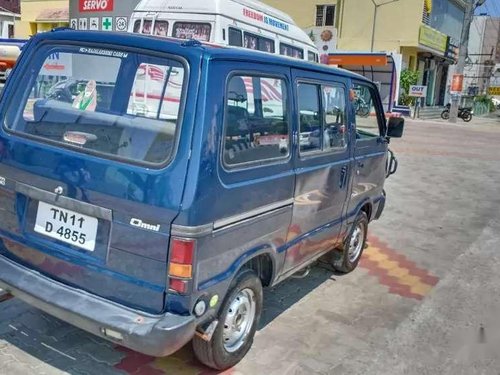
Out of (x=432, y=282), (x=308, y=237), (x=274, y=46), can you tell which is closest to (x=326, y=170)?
(x=308, y=237)

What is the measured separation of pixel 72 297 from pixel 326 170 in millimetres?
2011

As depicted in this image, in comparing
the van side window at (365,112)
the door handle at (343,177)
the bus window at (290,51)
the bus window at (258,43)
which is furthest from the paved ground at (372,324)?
the bus window at (290,51)

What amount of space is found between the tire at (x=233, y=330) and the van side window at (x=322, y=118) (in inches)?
39.6

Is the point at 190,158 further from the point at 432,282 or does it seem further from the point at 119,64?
the point at 432,282

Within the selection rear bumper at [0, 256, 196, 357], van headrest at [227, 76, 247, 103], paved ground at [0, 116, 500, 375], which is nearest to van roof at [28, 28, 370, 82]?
van headrest at [227, 76, 247, 103]

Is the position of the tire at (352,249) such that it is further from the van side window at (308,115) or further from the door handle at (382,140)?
the van side window at (308,115)

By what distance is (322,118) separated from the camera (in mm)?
3836

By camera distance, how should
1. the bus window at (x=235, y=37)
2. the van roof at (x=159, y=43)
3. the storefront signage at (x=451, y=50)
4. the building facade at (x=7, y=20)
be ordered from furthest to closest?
the building facade at (x=7, y=20) → the storefront signage at (x=451, y=50) → the bus window at (x=235, y=37) → the van roof at (x=159, y=43)

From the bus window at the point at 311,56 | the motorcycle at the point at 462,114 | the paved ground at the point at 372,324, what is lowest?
the paved ground at the point at 372,324

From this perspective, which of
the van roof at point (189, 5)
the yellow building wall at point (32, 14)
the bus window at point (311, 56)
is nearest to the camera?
the van roof at point (189, 5)

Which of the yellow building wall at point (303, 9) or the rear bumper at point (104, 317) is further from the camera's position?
the yellow building wall at point (303, 9)

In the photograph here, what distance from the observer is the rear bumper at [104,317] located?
99.3 inches

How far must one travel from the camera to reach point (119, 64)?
2961 mm

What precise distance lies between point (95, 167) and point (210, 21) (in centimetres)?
738
